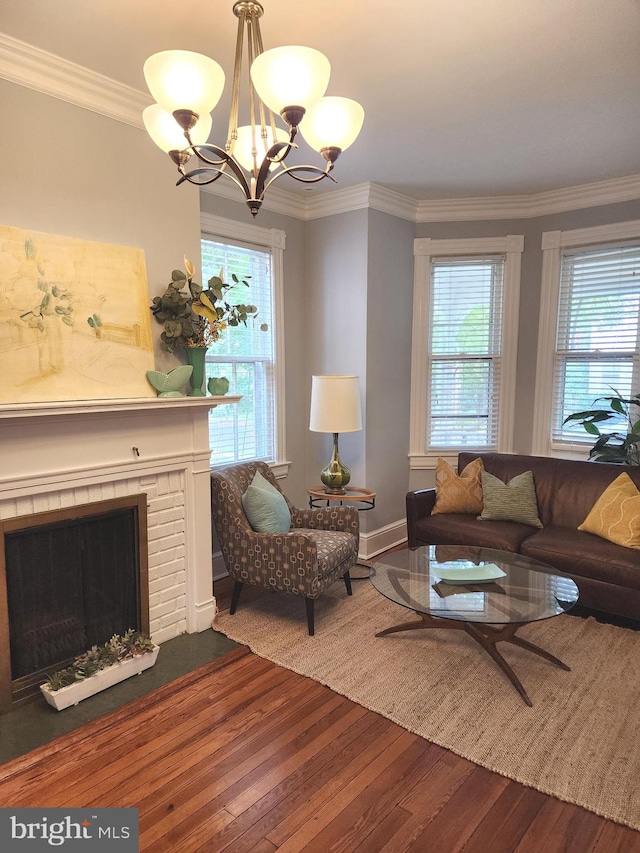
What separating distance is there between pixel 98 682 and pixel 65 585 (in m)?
0.48

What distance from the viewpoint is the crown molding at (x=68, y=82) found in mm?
2312

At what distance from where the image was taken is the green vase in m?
3.02

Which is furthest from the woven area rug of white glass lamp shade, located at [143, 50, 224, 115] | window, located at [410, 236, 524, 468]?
white glass lamp shade, located at [143, 50, 224, 115]

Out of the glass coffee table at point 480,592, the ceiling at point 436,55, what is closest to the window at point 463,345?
the ceiling at point 436,55

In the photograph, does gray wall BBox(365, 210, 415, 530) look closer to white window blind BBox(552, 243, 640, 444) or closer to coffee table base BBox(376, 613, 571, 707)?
white window blind BBox(552, 243, 640, 444)

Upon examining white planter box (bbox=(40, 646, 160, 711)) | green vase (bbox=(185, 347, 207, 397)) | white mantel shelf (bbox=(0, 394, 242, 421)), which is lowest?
white planter box (bbox=(40, 646, 160, 711))

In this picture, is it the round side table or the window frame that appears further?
the window frame

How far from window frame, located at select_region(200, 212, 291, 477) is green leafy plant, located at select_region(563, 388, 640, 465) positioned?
85.8 inches

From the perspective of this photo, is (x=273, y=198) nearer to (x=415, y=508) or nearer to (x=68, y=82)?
(x=68, y=82)

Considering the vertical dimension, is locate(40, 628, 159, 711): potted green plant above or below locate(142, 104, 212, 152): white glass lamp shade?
below

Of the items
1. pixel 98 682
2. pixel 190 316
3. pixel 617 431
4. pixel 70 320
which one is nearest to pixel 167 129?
pixel 70 320

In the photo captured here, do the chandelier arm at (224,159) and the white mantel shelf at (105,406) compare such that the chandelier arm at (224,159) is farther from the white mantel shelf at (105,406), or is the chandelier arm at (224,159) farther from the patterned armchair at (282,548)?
the patterned armchair at (282,548)

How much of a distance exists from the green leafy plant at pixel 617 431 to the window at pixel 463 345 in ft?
2.51

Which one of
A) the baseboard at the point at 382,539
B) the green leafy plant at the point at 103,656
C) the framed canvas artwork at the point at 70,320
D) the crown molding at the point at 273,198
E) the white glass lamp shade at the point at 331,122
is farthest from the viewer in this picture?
the baseboard at the point at 382,539
